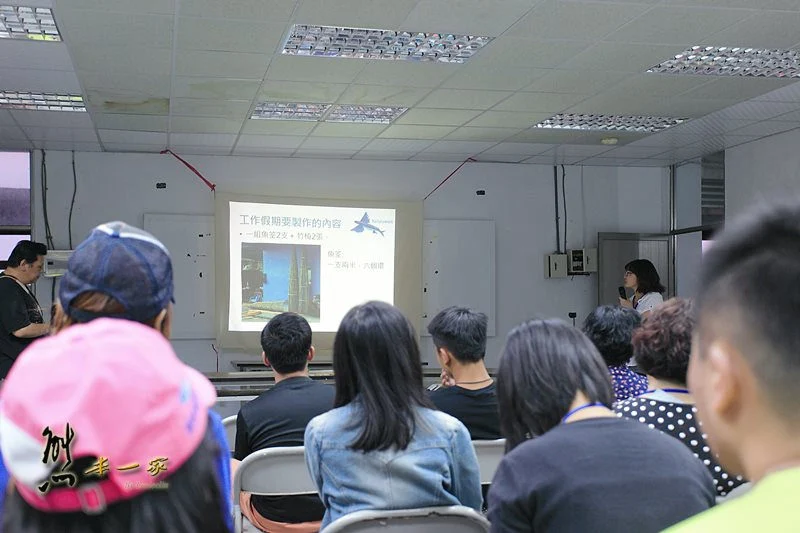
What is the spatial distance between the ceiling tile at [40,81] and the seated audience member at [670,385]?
155 inches

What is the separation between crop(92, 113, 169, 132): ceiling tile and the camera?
215 inches

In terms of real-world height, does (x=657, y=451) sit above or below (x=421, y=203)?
below

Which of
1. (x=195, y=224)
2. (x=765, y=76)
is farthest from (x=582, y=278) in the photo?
(x=195, y=224)

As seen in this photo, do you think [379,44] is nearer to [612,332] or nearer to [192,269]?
[612,332]

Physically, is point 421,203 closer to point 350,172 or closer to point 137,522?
point 350,172

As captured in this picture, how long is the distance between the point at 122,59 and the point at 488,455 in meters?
3.20

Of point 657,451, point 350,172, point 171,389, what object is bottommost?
point 657,451

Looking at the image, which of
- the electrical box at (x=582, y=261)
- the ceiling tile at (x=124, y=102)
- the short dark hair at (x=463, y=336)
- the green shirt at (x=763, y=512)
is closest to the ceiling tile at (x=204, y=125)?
the ceiling tile at (x=124, y=102)

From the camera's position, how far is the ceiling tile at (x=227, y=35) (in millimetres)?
3576

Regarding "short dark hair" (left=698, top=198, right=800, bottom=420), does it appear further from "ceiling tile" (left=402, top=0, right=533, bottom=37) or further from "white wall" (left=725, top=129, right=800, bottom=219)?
"white wall" (left=725, top=129, right=800, bottom=219)

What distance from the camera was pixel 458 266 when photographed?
24.6 ft

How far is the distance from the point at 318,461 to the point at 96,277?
1016 mm

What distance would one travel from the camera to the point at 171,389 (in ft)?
2.02

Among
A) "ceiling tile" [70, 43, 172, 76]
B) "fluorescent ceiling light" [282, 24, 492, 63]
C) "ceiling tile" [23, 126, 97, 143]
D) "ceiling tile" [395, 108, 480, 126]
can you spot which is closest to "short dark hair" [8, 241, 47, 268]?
"ceiling tile" [70, 43, 172, 76]
